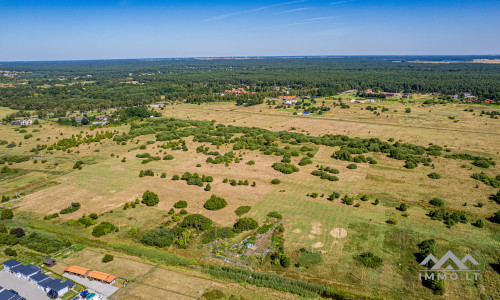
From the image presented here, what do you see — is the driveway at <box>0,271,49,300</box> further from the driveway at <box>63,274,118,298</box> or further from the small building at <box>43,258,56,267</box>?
the driveway at <box>63,274,118,298</box>

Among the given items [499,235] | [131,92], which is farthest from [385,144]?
[131,92]

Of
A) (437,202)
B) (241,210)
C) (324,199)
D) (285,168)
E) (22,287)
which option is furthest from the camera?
(285,168)

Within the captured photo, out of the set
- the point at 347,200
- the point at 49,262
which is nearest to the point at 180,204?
the point at 49,262

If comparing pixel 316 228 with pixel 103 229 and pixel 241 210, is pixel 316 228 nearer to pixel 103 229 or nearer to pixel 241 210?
pixel 241 210

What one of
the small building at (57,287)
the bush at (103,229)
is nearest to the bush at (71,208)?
the bush at (103,229)

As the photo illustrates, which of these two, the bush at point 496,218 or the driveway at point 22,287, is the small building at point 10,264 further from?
the bush at point 496,218

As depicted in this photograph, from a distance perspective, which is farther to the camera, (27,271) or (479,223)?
(479,223)

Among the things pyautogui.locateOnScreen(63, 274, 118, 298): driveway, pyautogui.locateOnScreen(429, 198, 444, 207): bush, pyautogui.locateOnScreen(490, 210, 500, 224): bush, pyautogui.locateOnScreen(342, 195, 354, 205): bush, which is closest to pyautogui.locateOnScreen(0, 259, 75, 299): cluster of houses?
pyautogui.locateOnScreen(63, 274, 118, 298): driveway

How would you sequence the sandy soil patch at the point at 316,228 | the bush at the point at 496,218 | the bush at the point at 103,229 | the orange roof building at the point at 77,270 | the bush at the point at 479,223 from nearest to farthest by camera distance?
the orange roof building at the point at 77,270 → the bush at the point at 103,229 → the sandy soil patch at the point at 316,228 → the bush at the point at 479,223 → the bush at the point at 496,218

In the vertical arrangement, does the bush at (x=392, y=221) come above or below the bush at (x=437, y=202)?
below
